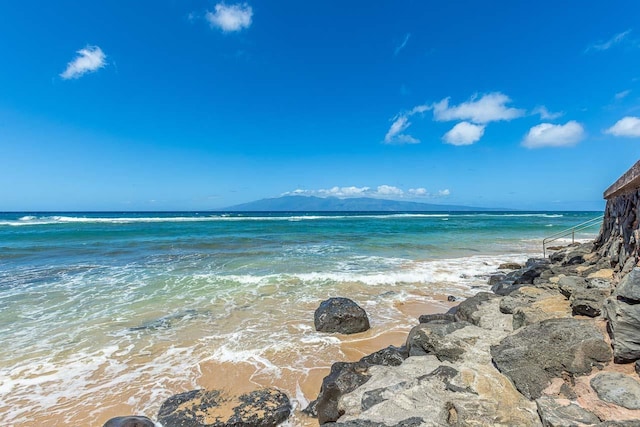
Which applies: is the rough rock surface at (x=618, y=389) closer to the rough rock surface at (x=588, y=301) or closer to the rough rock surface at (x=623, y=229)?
the rough rock surface at (x=588, y=301)

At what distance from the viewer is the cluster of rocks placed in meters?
3.08

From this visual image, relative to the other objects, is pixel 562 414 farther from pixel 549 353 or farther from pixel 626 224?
pixel 626 224

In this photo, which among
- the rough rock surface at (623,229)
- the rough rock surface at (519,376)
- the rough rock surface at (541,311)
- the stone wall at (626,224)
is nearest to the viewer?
Answer: the rough rock surface at (519,376)

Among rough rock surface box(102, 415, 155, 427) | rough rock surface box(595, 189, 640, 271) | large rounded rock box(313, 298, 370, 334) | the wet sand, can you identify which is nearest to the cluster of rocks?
the wet sand

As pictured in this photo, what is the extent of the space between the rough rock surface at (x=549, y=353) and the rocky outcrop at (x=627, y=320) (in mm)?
153

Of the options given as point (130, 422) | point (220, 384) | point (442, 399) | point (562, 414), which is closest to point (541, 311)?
point (562, 414)

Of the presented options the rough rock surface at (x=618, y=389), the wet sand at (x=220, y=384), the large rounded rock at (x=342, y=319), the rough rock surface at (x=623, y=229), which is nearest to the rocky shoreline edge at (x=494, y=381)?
the rough rock surface at (x=618, y=389)

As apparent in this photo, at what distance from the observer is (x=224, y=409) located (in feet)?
14.0

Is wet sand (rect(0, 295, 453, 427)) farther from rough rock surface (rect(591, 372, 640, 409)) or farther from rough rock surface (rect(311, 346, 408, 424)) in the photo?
rough rock surface (rect(591, 372, 640, 409))

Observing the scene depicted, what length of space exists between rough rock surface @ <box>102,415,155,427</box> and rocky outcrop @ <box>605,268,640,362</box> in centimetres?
563

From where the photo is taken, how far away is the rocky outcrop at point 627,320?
3.40 metres

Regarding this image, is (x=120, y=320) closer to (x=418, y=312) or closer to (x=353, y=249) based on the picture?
(x=418, y=312)

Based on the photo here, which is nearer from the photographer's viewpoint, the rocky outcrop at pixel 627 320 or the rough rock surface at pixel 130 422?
the rocky outcrop at pixel 627 320

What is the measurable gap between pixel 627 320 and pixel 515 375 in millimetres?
1340
